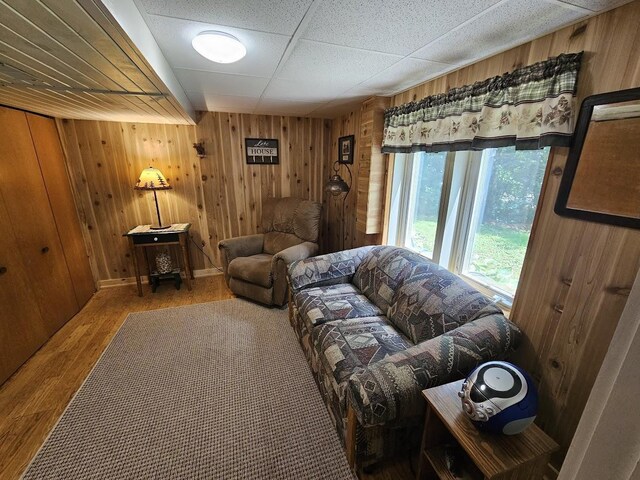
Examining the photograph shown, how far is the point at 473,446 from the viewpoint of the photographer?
951 mm

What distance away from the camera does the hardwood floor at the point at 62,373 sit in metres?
1.38

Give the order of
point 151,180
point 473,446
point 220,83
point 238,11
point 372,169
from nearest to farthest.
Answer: point 473,446
point 238,11
point 220,83
point 372,169
point 151,180

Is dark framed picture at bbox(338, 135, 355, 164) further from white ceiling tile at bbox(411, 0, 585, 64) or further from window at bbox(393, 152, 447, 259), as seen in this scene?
white ceiling tile at bbox(411, 0, 585, 64)

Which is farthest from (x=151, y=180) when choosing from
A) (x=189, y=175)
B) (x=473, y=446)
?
(x=473, y=446)

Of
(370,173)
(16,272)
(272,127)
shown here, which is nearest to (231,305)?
(16,272)

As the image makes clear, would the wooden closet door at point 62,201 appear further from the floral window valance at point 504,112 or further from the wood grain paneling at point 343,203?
the floral window valance at point 504,112

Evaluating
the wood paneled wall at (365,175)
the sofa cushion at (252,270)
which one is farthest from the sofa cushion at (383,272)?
the sofa cushion at (252,270)

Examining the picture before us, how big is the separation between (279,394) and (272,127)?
3.05 meters

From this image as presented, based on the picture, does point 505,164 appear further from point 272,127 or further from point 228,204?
point 228,204

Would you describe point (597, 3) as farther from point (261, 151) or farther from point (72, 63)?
point (261, 151)

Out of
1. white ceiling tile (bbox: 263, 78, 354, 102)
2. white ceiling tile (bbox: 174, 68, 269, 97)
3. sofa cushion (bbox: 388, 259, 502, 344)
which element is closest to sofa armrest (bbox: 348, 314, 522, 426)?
sofa cushion (bbox: 388, 259, 502, 344)

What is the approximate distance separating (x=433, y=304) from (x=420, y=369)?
54 centimetres

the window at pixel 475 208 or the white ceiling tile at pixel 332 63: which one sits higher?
the white ceiling tile at pixel 332 63

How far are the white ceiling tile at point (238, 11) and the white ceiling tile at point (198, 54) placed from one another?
0.20ft
